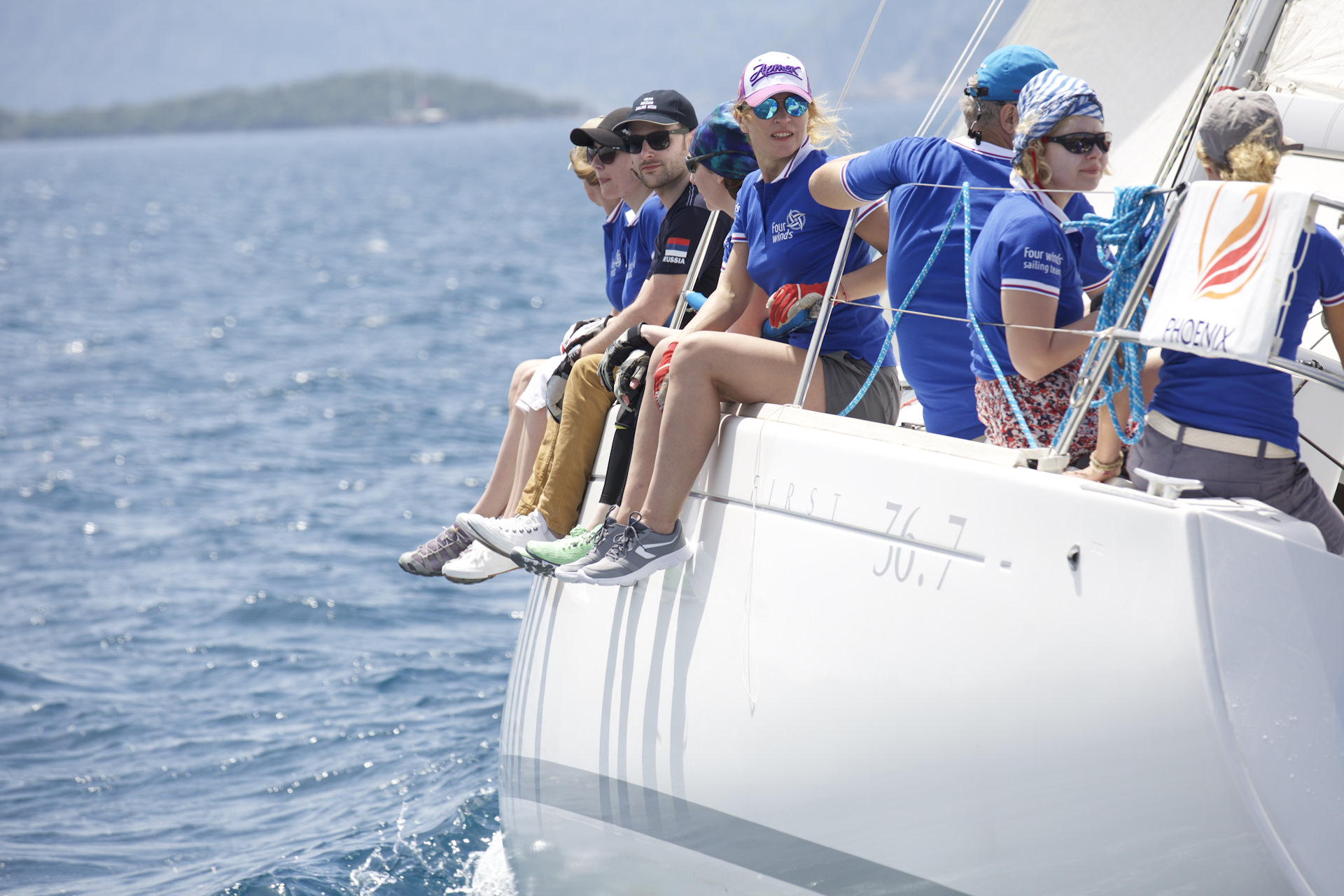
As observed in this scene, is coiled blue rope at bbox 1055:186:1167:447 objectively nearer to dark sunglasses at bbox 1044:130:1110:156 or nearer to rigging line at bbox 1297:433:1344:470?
dark sunglasses at bbox 1044:130:1110:156

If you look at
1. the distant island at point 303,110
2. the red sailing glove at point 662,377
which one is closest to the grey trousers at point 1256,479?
the red sailing glove at point 662,377

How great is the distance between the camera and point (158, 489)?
10.1 m

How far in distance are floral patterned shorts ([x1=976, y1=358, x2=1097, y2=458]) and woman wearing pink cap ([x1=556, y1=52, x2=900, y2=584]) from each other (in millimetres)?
433

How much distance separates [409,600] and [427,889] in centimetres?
344

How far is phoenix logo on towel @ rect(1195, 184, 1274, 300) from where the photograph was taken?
2.20m

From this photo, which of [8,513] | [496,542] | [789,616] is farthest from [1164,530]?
[8,513]

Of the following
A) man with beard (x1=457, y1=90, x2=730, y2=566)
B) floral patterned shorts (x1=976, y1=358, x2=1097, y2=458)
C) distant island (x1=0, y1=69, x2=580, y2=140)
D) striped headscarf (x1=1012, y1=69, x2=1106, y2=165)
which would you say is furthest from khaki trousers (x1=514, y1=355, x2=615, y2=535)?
distant island (x1=0, y1=69, x2=580, y2=140)

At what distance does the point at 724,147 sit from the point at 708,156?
0.16ft

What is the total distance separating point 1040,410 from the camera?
281 centimetres

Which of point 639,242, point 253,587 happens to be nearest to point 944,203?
point 639,242

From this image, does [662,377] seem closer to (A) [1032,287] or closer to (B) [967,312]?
(B) [967,312]

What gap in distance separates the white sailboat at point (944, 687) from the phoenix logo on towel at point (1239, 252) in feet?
1.21

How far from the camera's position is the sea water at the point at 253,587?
491cm

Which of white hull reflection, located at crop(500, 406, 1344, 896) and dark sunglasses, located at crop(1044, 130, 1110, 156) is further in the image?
dark sunglasses, located at crop(1044, 130, 1110, 156)
